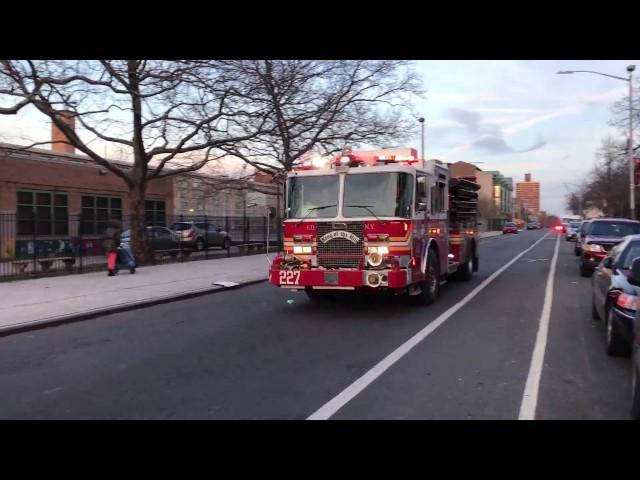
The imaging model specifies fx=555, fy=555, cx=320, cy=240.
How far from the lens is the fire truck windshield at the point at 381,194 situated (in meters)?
9.52

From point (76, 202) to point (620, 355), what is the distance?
1019 inches

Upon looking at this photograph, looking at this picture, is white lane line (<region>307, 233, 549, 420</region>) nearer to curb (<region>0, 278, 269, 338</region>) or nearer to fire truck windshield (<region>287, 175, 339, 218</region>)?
fire truck windshield (<region>287, 175, 339, 218</region>)

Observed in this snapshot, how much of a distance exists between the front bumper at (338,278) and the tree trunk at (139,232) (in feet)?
37.6

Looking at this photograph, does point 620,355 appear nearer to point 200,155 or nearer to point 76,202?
point 200,155

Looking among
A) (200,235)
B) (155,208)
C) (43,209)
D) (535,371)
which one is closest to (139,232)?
(200,235)

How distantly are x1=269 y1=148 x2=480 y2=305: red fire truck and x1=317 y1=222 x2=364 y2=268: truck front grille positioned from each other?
2 centimetres

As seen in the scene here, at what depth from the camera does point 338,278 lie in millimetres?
9383

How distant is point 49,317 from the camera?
9.80m

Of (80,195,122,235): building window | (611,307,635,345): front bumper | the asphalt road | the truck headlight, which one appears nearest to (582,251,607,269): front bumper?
the asphalt road

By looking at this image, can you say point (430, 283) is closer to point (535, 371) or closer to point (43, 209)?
point (535, 371)

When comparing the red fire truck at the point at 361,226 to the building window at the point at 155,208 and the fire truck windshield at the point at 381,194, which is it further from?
the building window at the point at 155,208

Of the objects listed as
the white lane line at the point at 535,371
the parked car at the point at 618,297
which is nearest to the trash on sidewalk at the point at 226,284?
the white lane line at the point at 535,371

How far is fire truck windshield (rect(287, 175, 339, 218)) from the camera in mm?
9891
